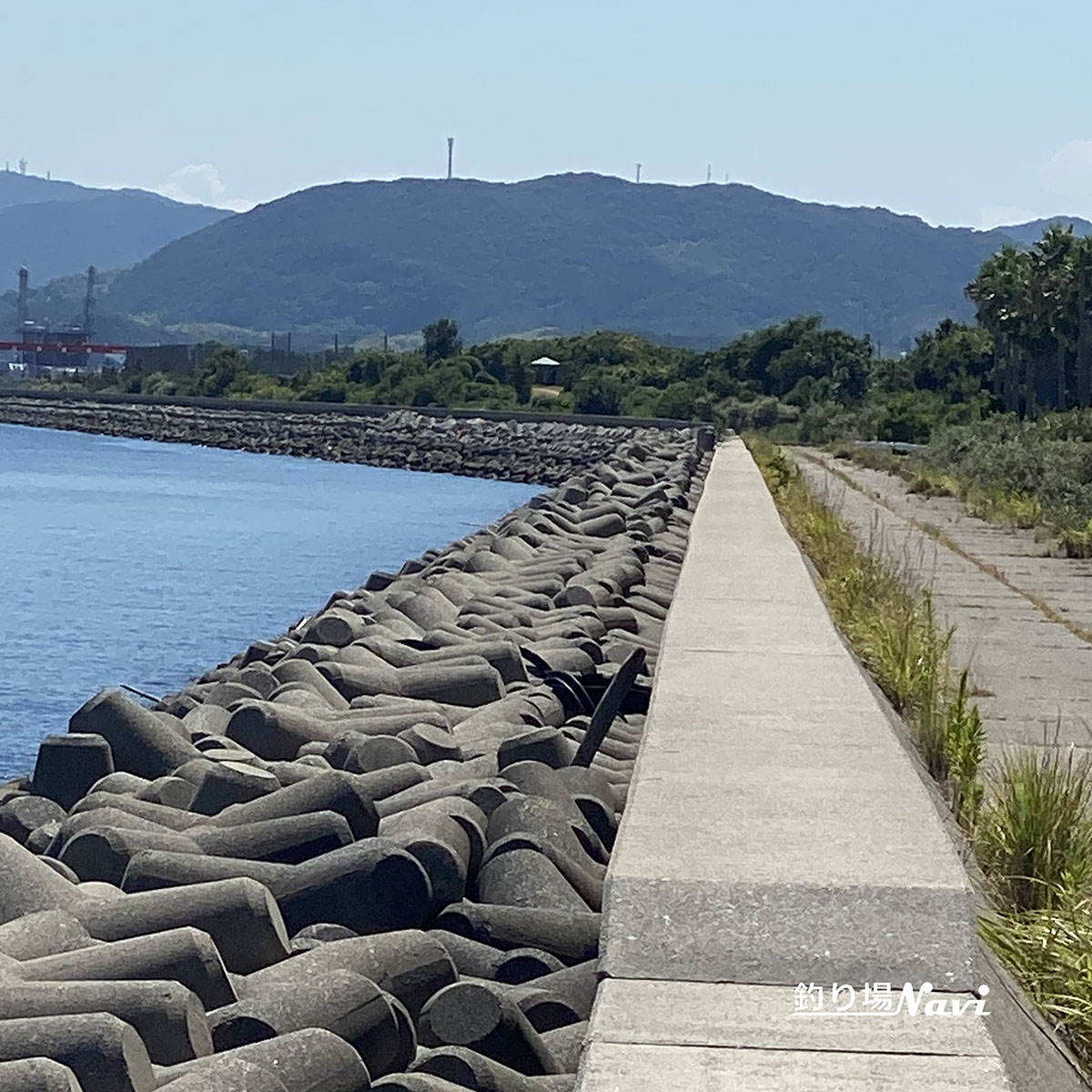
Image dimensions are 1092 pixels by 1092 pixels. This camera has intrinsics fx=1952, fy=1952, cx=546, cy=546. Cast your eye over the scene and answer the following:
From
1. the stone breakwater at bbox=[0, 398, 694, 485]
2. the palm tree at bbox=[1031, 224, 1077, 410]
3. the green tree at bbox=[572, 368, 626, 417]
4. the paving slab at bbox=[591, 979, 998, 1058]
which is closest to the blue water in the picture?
the stone breakwater at bbox=[0, 398, 694, 485]

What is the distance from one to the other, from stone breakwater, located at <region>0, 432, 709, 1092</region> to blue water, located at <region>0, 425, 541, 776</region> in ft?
19.3

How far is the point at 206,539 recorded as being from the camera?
35875mm

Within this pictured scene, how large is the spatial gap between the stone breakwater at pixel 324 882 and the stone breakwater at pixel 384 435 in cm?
4965

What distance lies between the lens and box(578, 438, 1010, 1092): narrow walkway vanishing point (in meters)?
3.43

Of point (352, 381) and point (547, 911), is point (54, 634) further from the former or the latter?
point (352, 381)

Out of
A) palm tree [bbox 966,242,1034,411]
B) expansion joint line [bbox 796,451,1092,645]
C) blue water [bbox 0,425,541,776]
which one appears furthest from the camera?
palm tree [bbox 966,242,1034,411]

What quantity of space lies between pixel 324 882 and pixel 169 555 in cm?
2768

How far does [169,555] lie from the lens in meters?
32.0

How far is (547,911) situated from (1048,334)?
60.4 metres

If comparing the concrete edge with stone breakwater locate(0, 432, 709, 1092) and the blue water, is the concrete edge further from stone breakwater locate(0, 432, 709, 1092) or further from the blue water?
the blue water

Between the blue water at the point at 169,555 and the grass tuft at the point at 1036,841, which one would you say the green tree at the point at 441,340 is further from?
the grass tuft at the point at 1036,841

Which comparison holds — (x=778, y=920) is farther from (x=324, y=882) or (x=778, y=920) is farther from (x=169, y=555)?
(x=169, y=555)

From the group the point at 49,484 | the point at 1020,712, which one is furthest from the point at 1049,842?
the point at 49,484

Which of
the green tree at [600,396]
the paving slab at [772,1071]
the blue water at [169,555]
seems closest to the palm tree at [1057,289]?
the blue water at [169,555]
